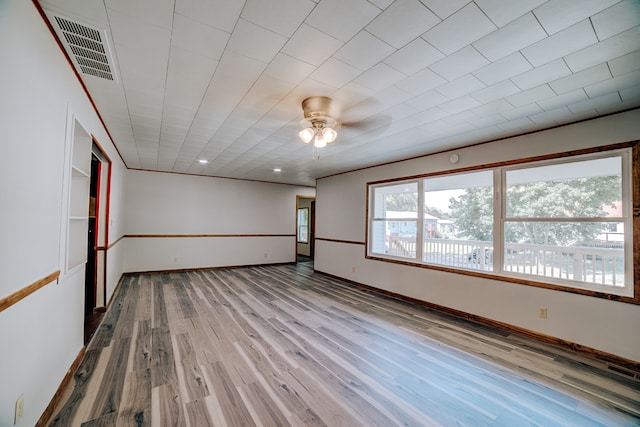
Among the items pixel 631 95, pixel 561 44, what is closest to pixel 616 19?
pixel 561 44

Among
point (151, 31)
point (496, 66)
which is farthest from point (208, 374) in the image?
point (496, 66)

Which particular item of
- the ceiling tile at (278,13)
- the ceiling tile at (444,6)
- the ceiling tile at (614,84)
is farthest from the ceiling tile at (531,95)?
the ceiling tile at (278,13)

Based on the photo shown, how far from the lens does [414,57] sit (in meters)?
1.89

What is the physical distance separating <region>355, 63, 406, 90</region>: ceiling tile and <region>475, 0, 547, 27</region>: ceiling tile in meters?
0.67

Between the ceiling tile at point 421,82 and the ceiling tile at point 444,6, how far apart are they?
22.2 inches

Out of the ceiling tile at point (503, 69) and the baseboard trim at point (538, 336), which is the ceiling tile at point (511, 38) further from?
the baseboard trim at point (538, 336)

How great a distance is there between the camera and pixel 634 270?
2580 millimetres

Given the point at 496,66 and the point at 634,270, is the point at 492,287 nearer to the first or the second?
the point at 634,270

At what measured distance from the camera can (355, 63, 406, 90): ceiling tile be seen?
6.68 ft

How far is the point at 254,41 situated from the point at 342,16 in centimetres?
59

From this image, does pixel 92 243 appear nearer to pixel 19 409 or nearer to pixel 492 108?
pixel 19 409

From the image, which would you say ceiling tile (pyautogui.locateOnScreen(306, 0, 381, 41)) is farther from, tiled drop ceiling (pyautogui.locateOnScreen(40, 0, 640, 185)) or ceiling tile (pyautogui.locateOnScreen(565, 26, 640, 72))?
ceiling tile (pyautogui.locateOnScreen(565, 26, 640, 72))

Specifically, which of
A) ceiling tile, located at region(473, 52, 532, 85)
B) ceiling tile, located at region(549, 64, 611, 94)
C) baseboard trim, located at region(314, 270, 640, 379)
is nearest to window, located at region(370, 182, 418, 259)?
baseboard trim, located at region(314, 270, 640, 379)

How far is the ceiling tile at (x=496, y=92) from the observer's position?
2242 millimetres
